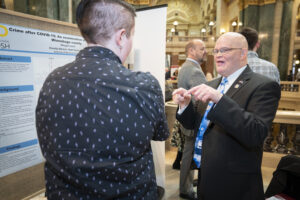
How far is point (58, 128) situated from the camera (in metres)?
0.94

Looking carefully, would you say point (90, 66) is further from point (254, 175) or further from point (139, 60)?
point (139, 60)

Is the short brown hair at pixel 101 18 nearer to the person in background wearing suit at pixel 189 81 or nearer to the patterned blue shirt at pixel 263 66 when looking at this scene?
the person in background wearing suit at pixel 189 81

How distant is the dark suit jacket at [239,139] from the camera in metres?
1.48

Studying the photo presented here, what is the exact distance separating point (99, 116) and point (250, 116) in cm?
105

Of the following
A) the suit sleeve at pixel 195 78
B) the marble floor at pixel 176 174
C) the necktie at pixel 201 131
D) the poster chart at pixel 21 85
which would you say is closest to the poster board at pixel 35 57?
the poster chart at pixel 21 85

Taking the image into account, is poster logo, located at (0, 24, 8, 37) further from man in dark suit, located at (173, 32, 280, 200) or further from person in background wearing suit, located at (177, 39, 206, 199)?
person in background wearing suit, located at (177, 39, 206, 199)

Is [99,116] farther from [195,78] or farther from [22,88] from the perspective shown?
[195,78]

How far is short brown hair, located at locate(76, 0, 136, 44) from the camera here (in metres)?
0.98

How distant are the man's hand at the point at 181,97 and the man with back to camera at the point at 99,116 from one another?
686mm

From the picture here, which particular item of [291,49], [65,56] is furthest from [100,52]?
[291,49]

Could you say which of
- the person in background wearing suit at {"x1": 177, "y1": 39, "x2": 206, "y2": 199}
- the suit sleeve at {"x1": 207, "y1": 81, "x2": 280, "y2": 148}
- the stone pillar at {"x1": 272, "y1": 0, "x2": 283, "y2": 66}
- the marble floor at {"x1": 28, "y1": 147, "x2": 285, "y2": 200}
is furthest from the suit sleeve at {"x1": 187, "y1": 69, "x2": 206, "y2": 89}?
the stone pillar at {"x1": 272, "y1": 0, "x2": 283, "y2": 66}

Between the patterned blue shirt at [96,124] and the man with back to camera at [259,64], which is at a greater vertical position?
the man with back to camera at [259,64]

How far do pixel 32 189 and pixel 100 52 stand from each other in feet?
7.17

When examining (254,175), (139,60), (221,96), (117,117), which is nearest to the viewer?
(117,117)
